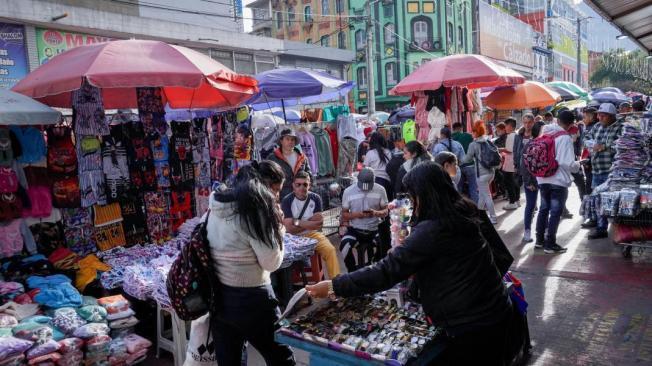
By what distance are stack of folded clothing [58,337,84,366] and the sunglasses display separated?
2242 millimetres

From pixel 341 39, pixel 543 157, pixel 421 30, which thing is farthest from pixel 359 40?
pixel 543 157

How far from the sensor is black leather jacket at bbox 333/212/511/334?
254cm

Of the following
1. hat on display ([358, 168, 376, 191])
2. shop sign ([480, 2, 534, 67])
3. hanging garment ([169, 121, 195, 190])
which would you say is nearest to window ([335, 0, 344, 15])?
shop sign ([480, 2, 534, 67])

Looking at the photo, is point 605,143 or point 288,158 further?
point 605,143

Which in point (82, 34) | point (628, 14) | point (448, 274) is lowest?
point (448, 274)

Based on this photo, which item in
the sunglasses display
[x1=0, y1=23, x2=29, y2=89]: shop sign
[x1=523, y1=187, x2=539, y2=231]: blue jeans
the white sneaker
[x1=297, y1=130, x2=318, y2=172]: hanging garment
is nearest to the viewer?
the sunglasses display

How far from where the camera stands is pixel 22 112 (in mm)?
4902

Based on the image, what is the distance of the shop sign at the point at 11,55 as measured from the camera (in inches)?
498

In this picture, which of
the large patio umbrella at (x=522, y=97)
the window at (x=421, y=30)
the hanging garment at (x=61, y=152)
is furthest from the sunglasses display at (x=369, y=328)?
the window at (x=421, y=30)

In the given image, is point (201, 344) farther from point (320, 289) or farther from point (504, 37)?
point (504, 37)

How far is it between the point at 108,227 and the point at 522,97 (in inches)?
340

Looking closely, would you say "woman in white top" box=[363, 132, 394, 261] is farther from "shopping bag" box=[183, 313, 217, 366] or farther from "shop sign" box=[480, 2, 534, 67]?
"shop sign" box=[480, 2, 534, 67]

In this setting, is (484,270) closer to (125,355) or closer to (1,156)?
(125,355)

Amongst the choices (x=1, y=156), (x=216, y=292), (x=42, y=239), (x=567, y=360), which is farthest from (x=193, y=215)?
(x=567, y=360)
